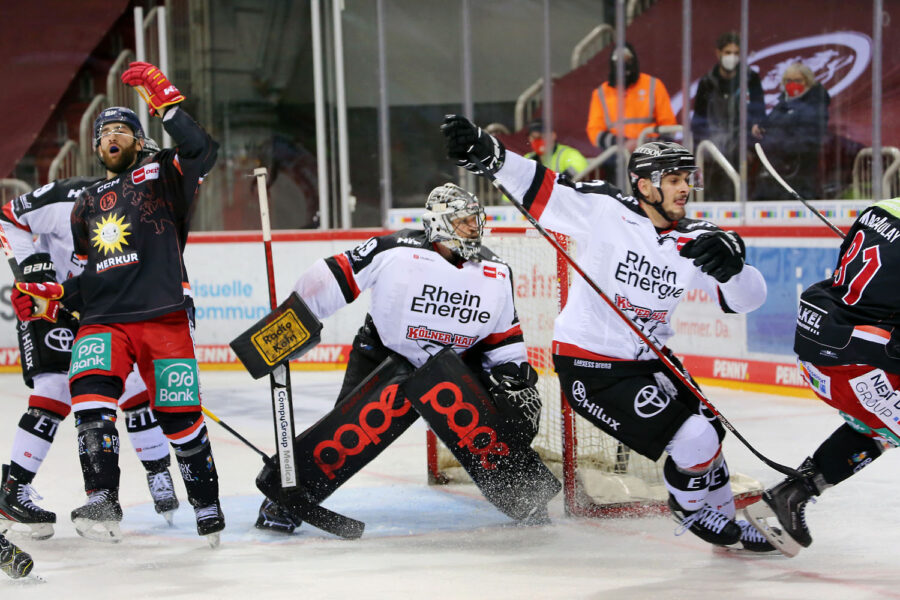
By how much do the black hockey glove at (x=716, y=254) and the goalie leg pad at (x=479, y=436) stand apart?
0.89 m

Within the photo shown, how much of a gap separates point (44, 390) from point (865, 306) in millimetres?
2540

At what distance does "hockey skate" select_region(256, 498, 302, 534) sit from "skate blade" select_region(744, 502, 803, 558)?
4.56ft

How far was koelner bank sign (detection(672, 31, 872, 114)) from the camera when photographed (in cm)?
705

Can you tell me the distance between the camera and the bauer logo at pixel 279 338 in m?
3.61

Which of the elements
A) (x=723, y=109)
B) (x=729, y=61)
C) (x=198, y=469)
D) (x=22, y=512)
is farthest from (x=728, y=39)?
(x=22, y=512)

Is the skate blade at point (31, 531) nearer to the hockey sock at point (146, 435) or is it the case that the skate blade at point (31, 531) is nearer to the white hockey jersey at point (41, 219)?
the hockey sock at point (146, 435)

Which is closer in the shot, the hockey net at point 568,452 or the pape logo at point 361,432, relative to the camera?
the pape logo at point 361,432

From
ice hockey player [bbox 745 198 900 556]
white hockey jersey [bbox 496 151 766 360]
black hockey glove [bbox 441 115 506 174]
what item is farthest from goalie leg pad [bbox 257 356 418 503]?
ice hockey player [bbox 745 198 900 556]

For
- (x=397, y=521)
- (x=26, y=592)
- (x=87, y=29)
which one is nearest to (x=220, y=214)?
(x=87, y=29)

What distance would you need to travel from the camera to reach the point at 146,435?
12.8ft

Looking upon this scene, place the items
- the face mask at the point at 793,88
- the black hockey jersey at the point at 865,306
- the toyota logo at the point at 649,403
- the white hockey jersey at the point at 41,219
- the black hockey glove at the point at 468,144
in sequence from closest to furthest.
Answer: the black hockey jersey at the point at 865,306
the black hockey glove at the point at 468,144
the toyota logo at the point at 649,403
the white hockey jersey at the point at 41,219
the face mask at the point at 793,88

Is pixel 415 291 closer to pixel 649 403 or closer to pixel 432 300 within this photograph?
pixel 432 300

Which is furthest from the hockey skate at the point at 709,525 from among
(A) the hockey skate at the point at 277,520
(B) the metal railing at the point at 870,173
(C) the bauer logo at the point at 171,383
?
(B) the metal railing at the point at 870,173

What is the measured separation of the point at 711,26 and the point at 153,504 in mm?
5039
